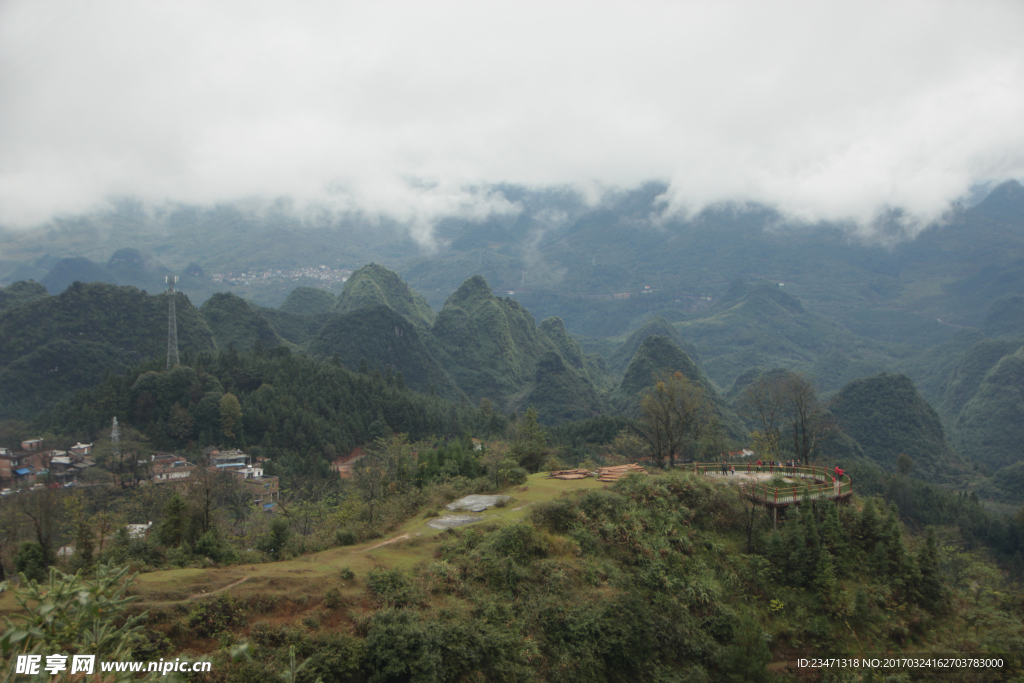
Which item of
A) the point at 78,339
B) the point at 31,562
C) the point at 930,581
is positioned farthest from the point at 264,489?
the point at 78,339

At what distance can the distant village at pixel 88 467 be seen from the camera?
131 feet

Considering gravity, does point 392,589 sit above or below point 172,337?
below

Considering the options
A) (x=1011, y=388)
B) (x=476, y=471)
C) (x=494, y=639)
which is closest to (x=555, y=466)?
(x=476, y=471)

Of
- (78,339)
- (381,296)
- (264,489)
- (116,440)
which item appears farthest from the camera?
(381,296)

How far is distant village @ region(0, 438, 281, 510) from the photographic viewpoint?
39875 millimetres

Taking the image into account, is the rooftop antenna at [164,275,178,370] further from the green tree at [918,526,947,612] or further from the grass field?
the green tree at [918,526,947,612]

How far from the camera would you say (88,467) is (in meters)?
42.2

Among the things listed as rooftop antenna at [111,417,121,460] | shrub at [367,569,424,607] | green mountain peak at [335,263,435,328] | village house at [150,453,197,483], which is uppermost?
green mountain peak at [335,263,435,328]

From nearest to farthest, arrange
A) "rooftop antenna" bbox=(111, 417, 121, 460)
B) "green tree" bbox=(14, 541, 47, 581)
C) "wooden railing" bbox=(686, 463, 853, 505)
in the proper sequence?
"green tree" bbox=(14, 541, 47, 581) < "wooden railing" bbox=(686, 463, 853, 505) < "rooftop antenna" bbox=(111, 417, 121, 460)

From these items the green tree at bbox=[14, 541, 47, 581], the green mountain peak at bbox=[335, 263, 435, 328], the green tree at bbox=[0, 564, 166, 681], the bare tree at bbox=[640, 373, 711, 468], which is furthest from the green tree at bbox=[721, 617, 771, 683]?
the green mountain peak at bbox=[335, 263, 435, 328]

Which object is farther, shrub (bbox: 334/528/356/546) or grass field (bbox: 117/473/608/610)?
shrub (bbox: 334/528/356/546)

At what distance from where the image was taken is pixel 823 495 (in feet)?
73.2

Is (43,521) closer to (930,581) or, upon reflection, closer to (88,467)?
(88,467)

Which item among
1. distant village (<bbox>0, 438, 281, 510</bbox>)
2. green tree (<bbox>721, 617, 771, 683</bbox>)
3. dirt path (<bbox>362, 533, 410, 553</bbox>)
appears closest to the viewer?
green tree (<bbox>721, 617, 771, 683</bbox>)
